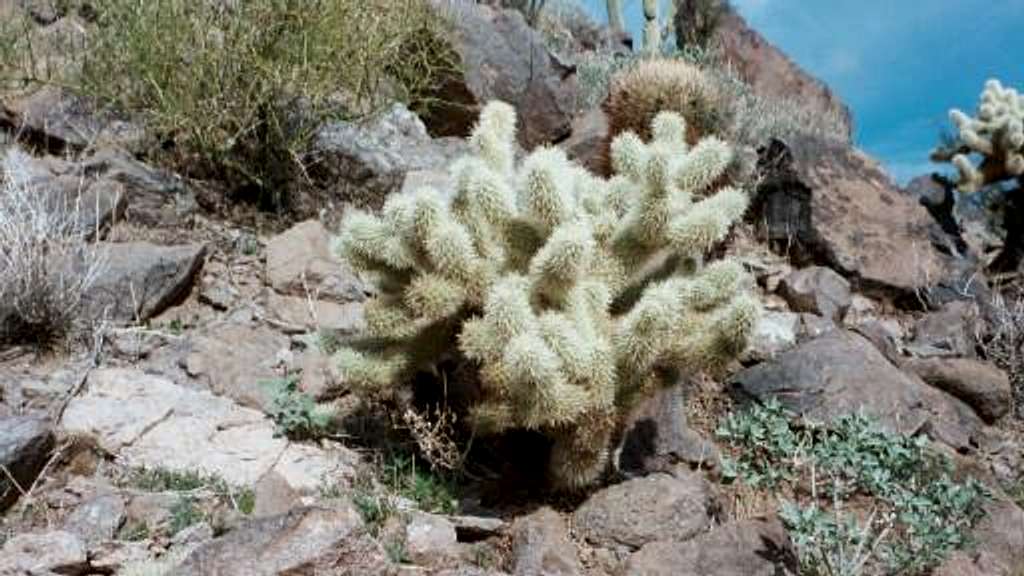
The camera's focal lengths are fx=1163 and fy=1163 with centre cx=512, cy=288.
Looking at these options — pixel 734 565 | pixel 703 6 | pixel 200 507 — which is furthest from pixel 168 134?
pixel 703 6

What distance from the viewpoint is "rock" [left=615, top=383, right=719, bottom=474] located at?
14.6 ft

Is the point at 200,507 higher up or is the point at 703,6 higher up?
the point at 703,6

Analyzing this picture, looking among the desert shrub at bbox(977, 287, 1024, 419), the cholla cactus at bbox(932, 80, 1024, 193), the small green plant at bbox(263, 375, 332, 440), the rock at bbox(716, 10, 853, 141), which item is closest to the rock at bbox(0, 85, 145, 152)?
the small green plant at bbox(263, 375, 332, 440)

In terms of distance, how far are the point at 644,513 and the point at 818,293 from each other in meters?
2.86

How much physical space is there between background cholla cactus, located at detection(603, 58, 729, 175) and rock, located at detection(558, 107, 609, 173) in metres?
0.06

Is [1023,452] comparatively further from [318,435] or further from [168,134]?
[168,134]

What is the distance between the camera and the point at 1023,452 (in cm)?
556

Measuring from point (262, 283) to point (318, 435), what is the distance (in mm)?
1285

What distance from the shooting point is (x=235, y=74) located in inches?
238

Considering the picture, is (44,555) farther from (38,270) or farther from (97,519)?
(38,270)

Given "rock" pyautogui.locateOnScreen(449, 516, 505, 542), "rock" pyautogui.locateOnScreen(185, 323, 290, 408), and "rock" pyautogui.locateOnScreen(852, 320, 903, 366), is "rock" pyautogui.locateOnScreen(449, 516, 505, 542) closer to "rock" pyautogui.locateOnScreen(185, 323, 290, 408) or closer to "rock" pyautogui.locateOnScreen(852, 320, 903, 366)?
"rock" pyautogui.locateOnScreen(185, 323, 290, 408)

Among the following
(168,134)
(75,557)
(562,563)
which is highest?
(168,134)

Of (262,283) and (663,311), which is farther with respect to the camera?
(262,283)

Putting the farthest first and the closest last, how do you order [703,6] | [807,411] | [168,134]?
[703,6] < [168,134] < [807,411]
